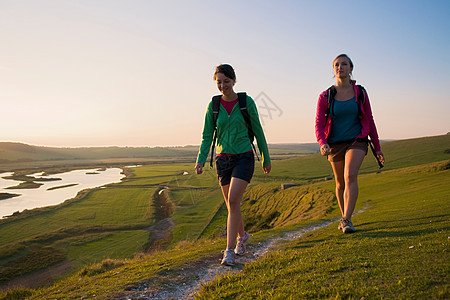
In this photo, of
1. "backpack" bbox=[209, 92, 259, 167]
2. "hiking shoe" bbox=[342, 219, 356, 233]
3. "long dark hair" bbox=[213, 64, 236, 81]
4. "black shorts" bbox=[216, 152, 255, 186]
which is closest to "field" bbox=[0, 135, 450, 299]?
"hiking shoe" bbox=[342, 219, 356, 233]

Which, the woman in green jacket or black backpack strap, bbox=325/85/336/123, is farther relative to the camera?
black backpack strap, bbox=325/85/336/123

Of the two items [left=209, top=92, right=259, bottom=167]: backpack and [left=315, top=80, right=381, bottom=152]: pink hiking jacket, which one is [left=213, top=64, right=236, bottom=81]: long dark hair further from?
[left=315, top=80, right=381, bottom=152]: pink hiking jacket

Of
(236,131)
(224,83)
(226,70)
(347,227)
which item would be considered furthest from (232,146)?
(347,227)

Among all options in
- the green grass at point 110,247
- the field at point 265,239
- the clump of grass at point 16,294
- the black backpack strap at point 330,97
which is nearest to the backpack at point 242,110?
the black backpack strap at point 330,97

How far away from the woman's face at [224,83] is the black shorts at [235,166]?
3.97 feet

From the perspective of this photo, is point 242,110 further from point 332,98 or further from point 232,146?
point 332,98

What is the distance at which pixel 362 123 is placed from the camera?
20.2ft

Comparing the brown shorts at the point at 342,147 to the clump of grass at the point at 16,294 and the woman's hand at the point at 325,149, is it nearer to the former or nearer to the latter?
the woman's hand at the point at 325,149

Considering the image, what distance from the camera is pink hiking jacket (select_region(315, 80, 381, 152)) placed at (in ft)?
20.0

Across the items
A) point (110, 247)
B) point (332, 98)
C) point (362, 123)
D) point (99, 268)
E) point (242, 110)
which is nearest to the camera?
point (242, 110)

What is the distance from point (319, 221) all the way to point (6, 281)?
63.8 feet

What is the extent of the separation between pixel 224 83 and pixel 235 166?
151 centimetres

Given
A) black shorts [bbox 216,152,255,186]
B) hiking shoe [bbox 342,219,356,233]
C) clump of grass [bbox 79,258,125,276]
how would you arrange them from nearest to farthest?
1. black shorts [bbox 216,152,255,186]
2. hiking shoe [bbox 342,219,356,233]
3. clump of grass [bbox 79,258,125,276]

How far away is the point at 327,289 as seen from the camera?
10.6ft
